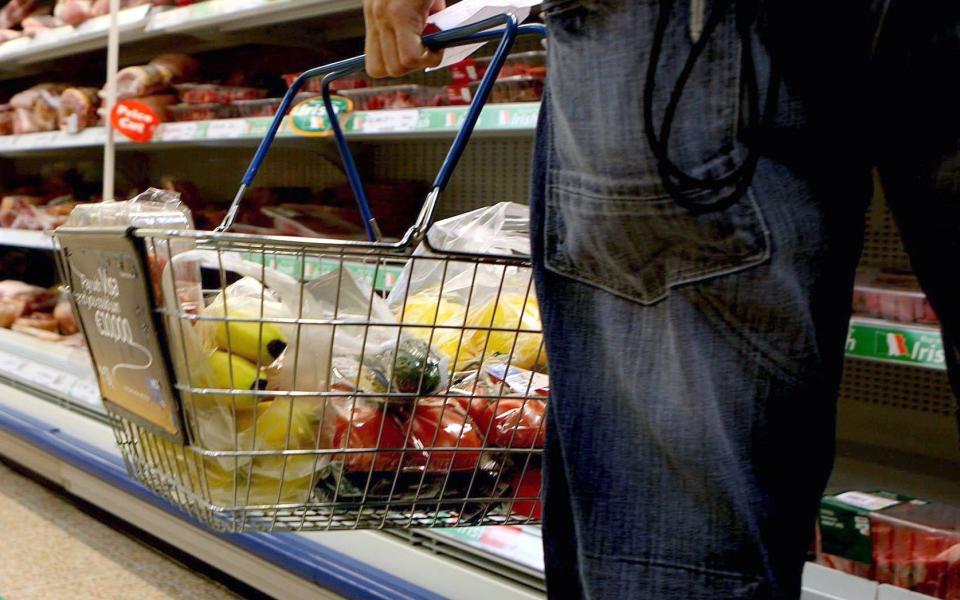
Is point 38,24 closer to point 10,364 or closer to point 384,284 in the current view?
point 10,364

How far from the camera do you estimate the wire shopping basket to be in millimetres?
710

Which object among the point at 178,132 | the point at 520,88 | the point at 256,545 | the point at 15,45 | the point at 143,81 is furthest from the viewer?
the point at 15,45

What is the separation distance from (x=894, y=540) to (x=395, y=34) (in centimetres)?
98

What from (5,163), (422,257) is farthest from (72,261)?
(5,163)

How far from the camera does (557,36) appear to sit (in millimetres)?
501

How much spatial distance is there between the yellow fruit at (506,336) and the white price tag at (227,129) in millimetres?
1462

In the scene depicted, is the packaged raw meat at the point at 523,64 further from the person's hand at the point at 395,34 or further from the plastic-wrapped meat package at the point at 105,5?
the plastic-wrapped meat package at the point at 105,5

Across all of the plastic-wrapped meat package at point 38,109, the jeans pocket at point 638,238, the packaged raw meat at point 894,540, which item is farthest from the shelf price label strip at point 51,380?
the jeans pocket at point 638,238

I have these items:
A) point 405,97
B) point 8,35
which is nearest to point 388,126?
point 405,97

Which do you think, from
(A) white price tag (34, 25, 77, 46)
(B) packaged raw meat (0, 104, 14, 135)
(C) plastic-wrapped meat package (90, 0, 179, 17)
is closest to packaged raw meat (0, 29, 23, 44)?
(B) packaged raw meat (0, 104, 14, 135)

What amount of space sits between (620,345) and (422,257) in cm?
22

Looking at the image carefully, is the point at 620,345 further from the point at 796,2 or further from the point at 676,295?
the point at 796,2

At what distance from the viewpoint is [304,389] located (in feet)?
2.43

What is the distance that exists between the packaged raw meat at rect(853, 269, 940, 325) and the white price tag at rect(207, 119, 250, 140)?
1.52m
